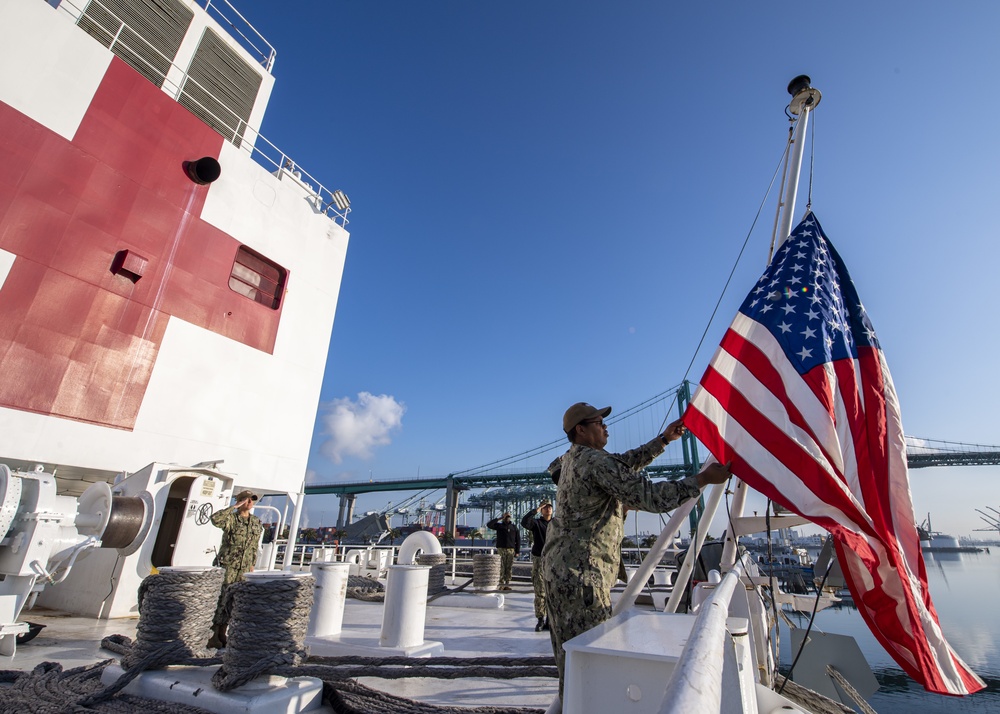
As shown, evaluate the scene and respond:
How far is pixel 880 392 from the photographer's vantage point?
2818 mm

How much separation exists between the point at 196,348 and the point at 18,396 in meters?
2.05

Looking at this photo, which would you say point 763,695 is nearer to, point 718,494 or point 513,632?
point 718,494

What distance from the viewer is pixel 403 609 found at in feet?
11.8

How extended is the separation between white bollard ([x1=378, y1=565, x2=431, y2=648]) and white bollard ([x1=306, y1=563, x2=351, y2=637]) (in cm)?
59

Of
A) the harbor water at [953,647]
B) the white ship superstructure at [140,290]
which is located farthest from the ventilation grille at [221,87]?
the harbor water at [953,647]

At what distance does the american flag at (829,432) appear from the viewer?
217cm

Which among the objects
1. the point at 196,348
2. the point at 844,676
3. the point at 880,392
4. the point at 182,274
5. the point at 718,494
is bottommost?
the point at 844,676

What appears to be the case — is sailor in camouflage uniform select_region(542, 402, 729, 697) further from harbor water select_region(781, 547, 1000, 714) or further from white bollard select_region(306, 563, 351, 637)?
harbor water select_region(781, 547, 1000, 714)

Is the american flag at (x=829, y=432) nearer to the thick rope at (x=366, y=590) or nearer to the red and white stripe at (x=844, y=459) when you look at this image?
the red and white stripe at (x=844, y=459)

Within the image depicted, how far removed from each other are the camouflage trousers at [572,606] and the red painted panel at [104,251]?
6489 millimetres

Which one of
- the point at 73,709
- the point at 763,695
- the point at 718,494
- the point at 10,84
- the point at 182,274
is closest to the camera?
the point at 763,695

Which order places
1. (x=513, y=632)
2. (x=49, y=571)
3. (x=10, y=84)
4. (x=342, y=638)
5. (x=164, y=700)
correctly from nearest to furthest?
(x=164, y=700) < (x=49, y=571) < (x=342, y=638) < (x=513, y=632) < (x=10, y=84)

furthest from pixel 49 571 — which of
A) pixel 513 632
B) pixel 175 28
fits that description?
pixel 175 28

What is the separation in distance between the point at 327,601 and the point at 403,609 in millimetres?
896
